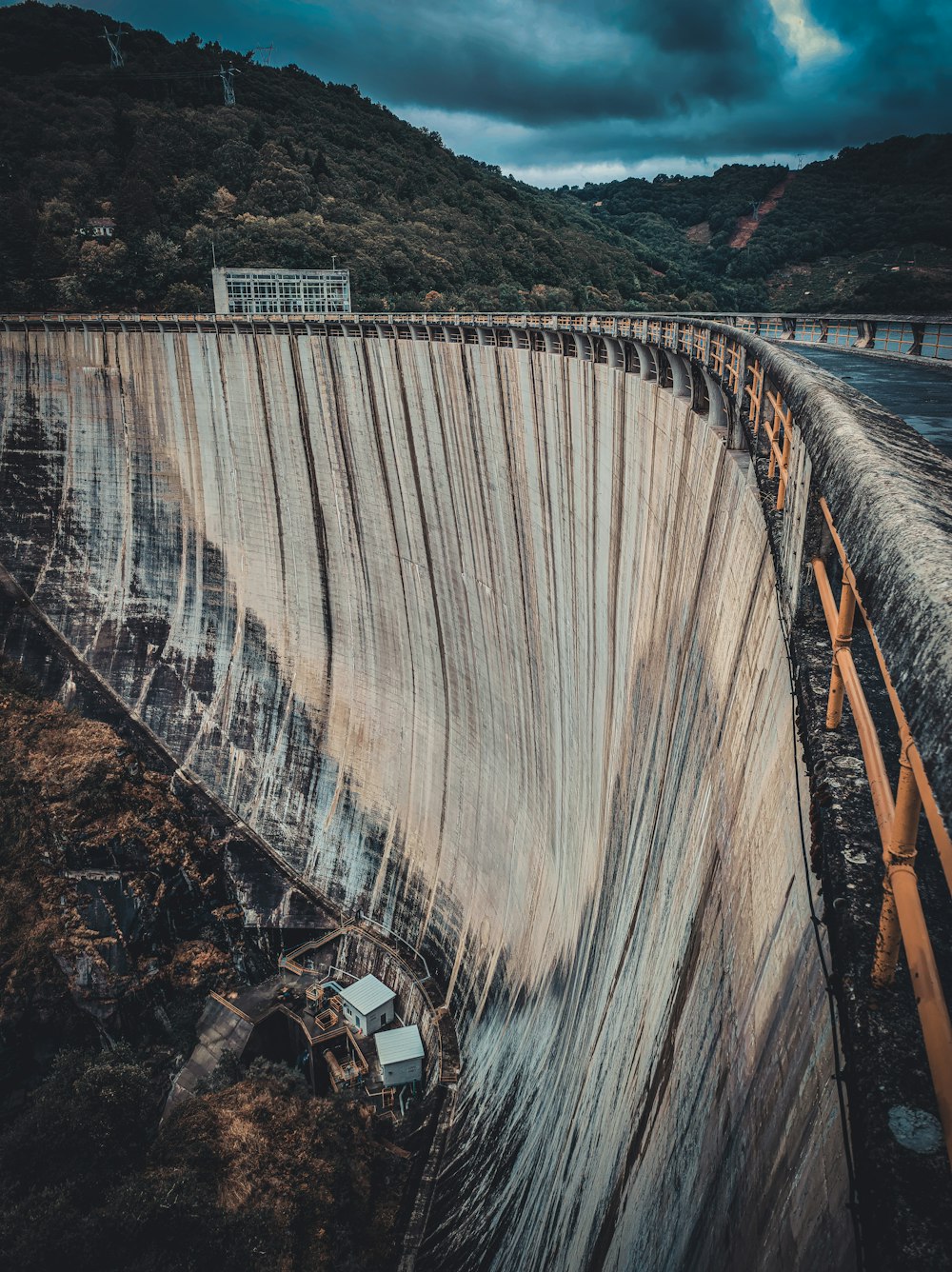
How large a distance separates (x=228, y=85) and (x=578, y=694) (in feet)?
178

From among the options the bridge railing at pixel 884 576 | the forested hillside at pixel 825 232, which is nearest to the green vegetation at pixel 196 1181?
the bridge railing at pixel 884 576

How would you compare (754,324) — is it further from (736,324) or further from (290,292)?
(290,292)

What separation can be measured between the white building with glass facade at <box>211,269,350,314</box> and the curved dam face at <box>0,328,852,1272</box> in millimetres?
11671

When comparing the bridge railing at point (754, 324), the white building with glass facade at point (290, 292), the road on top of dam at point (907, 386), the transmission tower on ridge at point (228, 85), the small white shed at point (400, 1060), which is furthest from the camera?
the transmission tower on ridge at point (228, 85)

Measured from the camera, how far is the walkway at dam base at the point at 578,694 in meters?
1.99

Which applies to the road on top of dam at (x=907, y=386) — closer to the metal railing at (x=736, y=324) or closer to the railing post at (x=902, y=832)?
the metal railing at (x=736, y=324)

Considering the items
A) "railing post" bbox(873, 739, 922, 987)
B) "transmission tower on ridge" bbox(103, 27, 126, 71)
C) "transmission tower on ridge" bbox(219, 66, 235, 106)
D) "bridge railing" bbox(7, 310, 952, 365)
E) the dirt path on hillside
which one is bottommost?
"railing post" bbox(873, 739, 922, 987)

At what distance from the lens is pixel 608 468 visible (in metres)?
10.6

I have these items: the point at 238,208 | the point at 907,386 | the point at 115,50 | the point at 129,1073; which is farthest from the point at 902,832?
the point at 115,50

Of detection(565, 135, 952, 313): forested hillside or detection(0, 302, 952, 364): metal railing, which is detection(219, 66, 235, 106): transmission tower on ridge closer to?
detection(565, 135, 952, 313): forested hillside

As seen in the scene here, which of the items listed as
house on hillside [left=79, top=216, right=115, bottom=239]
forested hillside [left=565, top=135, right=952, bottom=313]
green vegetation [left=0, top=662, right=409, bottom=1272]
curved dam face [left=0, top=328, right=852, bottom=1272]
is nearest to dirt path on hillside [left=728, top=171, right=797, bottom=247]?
forested hillside [left=565, top=135, right=952, bottom=313]

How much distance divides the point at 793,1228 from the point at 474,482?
45.5ft

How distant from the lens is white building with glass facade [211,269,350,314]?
34.1m

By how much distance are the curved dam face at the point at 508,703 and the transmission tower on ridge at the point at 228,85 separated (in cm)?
3461
